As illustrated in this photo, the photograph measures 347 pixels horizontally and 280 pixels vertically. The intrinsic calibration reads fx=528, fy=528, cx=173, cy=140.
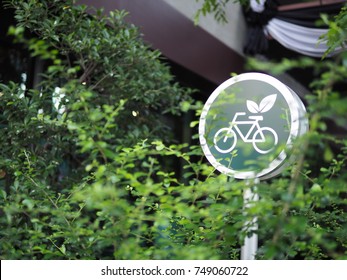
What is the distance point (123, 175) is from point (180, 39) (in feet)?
Answer: 13.2

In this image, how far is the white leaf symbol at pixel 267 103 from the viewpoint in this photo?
216 cm

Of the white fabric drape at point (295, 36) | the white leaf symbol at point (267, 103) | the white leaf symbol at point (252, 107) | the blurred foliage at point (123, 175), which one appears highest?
the white fabric drape at point (295, 36)

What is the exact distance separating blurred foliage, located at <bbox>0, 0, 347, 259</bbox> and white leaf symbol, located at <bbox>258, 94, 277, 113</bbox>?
0.28 meters

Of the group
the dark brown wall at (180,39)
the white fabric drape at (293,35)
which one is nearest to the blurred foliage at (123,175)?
the dark brown wall at (180,39)

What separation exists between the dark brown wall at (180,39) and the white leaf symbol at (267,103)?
2.21m

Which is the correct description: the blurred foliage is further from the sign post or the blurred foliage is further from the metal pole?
the sign post

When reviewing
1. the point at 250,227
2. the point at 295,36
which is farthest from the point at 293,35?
the point at 250,227

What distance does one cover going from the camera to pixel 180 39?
17.2 feet

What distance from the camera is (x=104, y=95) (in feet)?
12.1

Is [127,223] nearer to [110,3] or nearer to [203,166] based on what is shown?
[203,166]

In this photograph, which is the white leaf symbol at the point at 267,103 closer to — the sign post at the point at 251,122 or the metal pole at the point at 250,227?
the sign post at the point at 251,122

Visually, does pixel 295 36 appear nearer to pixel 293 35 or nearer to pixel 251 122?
pixel 293 35

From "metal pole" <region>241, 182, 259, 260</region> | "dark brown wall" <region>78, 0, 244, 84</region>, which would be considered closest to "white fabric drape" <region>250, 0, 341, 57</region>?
"dark brown wall" <region>78, 0, 244, 84</region>

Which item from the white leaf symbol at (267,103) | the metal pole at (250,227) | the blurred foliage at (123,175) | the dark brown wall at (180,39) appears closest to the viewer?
the blurred foliage at (123,175)
